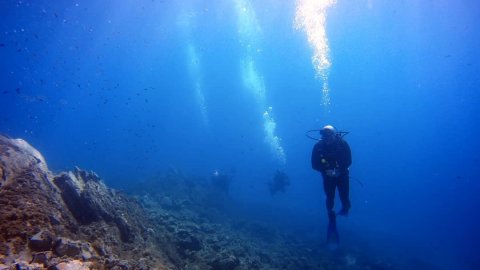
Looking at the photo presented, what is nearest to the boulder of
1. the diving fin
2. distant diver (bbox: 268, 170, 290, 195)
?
the diving fin

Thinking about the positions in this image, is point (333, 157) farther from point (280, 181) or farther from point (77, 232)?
point (280, 181)

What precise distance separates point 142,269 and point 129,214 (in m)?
3.25

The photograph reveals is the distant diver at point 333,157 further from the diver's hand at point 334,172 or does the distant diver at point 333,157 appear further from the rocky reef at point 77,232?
the rocky reef at point 77,232

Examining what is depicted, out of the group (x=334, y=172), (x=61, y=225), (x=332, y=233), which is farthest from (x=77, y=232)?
(x=332, y=233)

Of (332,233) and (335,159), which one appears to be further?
(332,233)

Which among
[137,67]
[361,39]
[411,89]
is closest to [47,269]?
[361,39]

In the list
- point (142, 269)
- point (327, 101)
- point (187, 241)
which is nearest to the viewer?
point (142, 269)

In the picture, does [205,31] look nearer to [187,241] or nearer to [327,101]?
[187,241]

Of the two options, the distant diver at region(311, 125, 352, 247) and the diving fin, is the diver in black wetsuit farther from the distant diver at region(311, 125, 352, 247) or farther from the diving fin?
the diving fin

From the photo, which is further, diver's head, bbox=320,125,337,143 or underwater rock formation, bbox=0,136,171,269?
diver's head, bbox=320,125,337,143

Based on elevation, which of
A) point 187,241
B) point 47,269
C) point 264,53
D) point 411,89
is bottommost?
point 47,269

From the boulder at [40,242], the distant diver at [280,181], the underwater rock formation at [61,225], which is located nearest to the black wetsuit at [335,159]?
the underwater rock formation at [61,225]

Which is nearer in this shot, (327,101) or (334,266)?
(334,266)

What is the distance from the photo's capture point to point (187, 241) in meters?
7.98
